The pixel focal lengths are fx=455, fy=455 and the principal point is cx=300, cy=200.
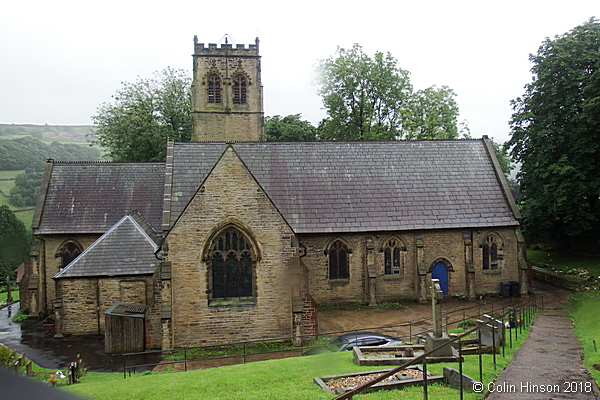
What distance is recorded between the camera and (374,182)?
→ 92.6 ft

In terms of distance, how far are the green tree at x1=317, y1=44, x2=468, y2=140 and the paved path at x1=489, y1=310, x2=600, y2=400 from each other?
97.7 ft

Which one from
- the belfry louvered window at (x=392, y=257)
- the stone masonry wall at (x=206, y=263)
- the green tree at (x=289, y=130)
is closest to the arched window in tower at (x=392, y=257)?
the belfry louvered window at (x=392, y=257)

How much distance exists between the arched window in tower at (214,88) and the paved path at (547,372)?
28.2 m

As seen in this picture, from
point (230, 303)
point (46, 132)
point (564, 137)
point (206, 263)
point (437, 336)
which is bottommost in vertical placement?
point (437, 336)

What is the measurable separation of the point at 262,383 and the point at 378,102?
128 feet

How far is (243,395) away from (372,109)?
1564 inches

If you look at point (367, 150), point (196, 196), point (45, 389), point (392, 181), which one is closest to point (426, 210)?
point (392, 181)

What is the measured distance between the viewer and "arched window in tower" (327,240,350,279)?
26.2 m

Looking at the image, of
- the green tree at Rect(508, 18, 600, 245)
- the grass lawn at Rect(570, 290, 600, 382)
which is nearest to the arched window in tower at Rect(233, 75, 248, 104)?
the green tree at Rect(508, 18, 600, 245)

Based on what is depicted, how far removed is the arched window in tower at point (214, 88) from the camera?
121 ft

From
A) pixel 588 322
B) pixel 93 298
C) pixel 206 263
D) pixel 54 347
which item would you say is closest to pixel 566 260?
pixel 588 322

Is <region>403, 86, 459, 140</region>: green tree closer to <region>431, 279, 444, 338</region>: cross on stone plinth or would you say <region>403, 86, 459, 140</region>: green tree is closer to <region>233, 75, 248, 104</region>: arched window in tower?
<region>233, 75, 248, 104</region>: arched window in tower

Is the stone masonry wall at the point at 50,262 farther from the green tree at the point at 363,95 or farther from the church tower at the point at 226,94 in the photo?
the green tree at the point at 363,95

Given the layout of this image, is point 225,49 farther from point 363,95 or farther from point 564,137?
point 564,137
